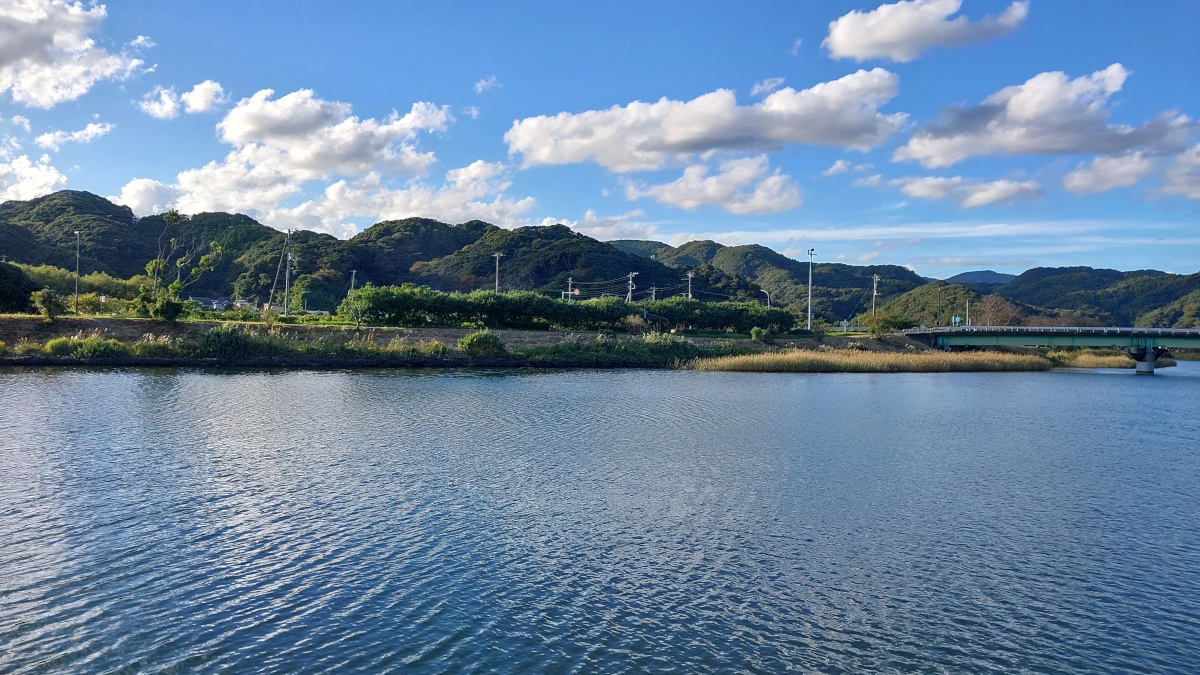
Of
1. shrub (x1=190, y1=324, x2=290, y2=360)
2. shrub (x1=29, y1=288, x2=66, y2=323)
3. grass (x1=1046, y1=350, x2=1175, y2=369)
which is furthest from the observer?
grass (x1=1046, y1=350, x2=1175, y2=369)

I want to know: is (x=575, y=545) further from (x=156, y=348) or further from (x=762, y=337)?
(x=762, y=337)

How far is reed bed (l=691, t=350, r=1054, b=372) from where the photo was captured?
61.1 m

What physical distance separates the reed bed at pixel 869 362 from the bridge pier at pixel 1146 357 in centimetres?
983

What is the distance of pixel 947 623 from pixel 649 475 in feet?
32.6

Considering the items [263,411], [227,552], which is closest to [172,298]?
[263,411]

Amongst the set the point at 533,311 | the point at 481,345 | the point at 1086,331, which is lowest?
the point at 481,345

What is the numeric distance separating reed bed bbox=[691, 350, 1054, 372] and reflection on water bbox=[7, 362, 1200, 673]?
102 ft

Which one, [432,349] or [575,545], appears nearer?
[575,545]

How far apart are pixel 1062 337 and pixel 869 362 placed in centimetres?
2925

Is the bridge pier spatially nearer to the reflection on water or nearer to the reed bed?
the reed bed

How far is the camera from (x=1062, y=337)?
80.8 metres

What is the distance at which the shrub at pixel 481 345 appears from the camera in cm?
5914

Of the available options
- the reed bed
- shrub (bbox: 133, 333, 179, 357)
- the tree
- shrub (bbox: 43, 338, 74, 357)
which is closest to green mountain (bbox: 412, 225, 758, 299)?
the reed bed

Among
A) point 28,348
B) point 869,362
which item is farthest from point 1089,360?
point 28,348
